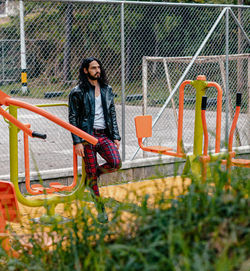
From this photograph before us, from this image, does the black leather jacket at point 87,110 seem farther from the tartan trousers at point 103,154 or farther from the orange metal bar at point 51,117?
the orange metal bar at point 51,117

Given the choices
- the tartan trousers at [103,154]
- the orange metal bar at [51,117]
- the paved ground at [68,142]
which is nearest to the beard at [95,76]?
→ the tartan trousers at [103,154]

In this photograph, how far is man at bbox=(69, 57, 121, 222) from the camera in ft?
19.8

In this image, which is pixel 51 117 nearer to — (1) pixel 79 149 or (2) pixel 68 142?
(1) pixel 79 149

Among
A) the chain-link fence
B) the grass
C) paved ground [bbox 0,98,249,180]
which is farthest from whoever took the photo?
paved ground [bbox 0,98,249,180]

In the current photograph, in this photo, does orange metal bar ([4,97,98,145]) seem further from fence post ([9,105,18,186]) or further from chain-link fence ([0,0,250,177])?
chain-link fence ([0,0,250,177])

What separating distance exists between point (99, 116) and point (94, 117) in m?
0.07

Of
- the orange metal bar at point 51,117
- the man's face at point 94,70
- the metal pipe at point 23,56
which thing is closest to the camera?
the orange metal bar at point 51,117

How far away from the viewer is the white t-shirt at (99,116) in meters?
6.12

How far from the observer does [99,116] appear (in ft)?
20.1

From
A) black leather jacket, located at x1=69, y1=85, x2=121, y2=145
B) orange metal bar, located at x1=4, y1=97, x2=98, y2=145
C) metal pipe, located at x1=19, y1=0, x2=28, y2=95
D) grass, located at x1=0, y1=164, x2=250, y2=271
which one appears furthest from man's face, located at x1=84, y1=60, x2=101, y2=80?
grass, located at x1=0, y1=164, x2=250, y2=271

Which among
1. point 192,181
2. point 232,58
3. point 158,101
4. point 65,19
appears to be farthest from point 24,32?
point 192,181

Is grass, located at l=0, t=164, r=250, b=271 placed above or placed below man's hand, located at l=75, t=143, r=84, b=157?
below

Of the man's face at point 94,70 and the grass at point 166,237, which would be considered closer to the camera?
the grass at point 166,237

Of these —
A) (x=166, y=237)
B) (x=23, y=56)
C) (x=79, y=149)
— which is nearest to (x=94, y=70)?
(x=79, y=149)
